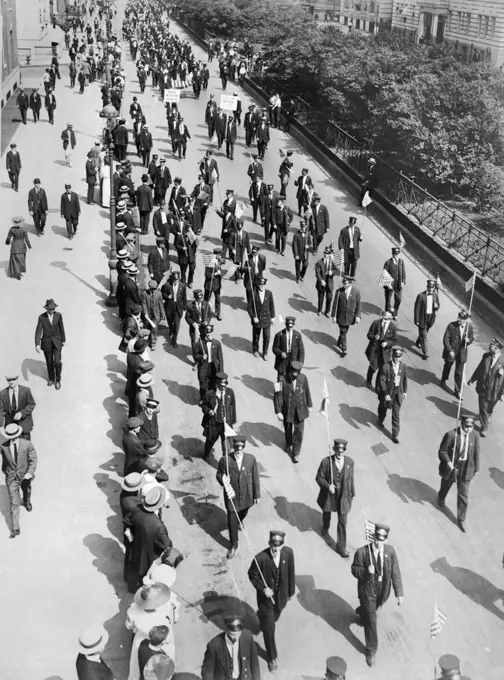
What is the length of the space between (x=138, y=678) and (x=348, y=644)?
2775 mm

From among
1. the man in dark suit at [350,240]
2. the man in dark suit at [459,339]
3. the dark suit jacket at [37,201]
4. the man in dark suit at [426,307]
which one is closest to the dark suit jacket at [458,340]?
the man in dark suit at [459,339]

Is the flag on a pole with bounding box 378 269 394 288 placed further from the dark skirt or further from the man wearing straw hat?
the man wearing straw hat

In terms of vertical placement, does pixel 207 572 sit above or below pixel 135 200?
below

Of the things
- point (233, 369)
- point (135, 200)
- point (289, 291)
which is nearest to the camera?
point (233, 369)

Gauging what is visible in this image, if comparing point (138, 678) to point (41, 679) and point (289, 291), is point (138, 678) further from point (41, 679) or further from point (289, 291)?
point (289, 291)

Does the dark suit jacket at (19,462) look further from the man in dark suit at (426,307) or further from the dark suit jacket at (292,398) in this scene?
the man in dark suit at (426,307)

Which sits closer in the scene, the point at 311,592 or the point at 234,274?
the point at 311,592

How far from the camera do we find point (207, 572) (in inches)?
384

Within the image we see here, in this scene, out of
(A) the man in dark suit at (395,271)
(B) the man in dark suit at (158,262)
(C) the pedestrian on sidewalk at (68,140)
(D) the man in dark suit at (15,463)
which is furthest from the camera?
(C) the pedestrian on sidewalk at (68,140)

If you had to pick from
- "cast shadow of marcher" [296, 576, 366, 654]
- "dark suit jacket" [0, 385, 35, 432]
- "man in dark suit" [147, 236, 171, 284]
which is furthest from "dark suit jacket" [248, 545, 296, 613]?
"man in dark suit" [147, 236, 171, 284]

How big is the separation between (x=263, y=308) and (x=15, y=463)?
6.07 metres

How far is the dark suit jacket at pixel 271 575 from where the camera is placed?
809cm

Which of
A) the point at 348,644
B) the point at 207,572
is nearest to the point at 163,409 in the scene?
the point at 207,572

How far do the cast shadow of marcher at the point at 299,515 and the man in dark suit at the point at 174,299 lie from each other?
5252mm
